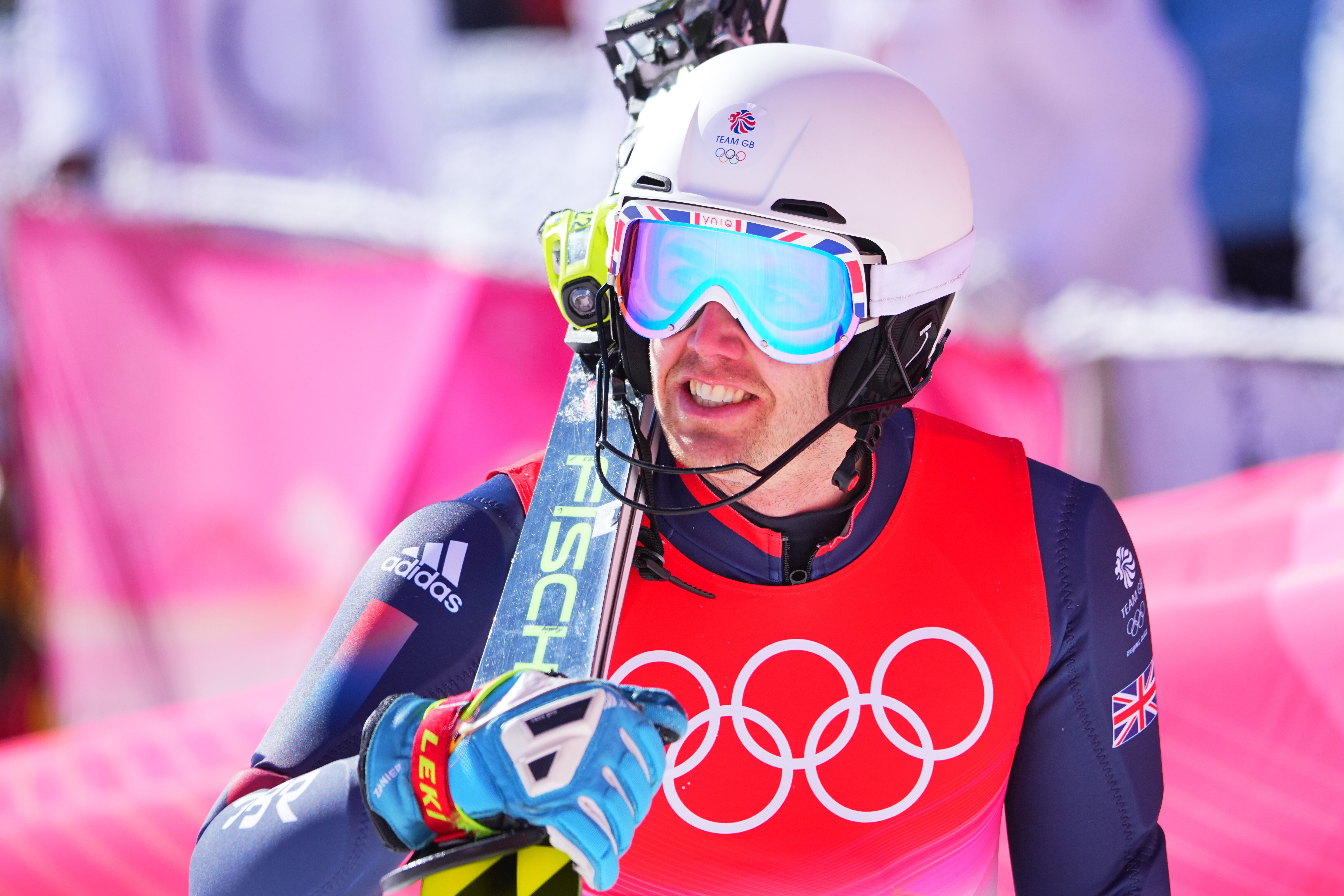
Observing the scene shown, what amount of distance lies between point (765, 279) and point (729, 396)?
0.18 metres

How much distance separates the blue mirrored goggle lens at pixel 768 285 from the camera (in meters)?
1.80

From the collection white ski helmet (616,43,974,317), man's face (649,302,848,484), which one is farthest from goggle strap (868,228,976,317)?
man's face (649,302,848,484)

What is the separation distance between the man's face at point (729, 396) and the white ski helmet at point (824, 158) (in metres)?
0.17

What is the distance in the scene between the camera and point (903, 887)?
1963 millimetres

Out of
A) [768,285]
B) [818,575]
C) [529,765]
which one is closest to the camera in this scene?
[529,765]

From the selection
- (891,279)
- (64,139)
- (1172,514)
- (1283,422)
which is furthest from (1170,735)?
(64,139)

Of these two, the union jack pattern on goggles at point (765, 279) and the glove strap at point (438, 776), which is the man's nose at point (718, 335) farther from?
the glove strap at point (438, 776)

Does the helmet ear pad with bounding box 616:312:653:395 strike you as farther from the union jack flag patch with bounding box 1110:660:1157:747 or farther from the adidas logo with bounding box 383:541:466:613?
the union jack flag patch with bounding box 1110:660:1157:747

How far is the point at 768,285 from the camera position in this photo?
180 cm

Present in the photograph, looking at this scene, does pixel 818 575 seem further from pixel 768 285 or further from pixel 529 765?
pixel 529 765

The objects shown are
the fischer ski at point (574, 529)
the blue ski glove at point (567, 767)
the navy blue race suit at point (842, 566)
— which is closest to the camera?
the blue ski glove at point (567, 767)

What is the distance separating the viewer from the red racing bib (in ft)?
6.22

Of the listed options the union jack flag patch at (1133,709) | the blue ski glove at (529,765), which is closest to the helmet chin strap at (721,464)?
the blue ski glove at (529,765)

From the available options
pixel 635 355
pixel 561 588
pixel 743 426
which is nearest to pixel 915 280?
pixel 743 426
